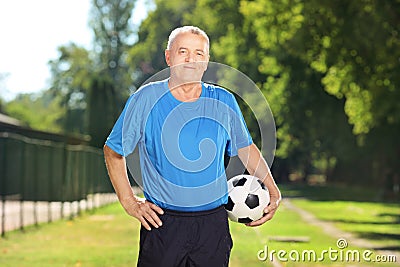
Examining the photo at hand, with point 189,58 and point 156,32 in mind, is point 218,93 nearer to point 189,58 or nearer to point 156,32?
point 189,58

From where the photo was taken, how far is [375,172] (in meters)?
A: 72.9

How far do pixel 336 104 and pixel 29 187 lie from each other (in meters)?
29.0

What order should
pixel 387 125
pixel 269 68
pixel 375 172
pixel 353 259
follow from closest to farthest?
pixel 353 259 → pixel 269 68 → pixel 387 125 → pixel 375 172

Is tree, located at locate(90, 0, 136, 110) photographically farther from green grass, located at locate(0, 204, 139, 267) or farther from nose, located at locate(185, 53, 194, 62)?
nose, located at locate(185, 53, 194, 62)

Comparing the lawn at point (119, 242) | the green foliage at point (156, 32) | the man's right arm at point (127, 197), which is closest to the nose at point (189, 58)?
the man's right arm at point (127, 197)

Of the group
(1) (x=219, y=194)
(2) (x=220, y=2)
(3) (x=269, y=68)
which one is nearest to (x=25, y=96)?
(2) (x=220, y=2)

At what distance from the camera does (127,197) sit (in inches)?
230

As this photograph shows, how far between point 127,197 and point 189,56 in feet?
2.96

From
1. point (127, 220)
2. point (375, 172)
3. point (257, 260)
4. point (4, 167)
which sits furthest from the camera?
point (375, 172)

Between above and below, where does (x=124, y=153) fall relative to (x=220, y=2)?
below

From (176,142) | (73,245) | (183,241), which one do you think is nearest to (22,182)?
(73,245)

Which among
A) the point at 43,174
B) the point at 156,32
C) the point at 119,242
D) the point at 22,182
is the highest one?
the point at 156,32

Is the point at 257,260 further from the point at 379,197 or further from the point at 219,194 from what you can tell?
the point at 379,197

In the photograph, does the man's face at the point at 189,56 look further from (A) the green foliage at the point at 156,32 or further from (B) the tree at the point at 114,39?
(B) the tree at the point at 114,39
